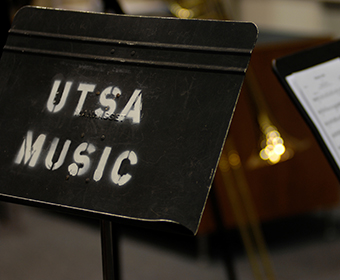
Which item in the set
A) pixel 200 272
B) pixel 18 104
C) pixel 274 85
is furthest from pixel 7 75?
pixel 274 85

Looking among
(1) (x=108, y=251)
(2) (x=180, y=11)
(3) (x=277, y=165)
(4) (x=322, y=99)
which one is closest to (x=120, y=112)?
(1) (x=108, y=251)

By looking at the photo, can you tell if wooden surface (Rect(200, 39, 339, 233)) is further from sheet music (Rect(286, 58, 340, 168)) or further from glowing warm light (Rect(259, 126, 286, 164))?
sheet music (Rect(286, 58, 340, 168))

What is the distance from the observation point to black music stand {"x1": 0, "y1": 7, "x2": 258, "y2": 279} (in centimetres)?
59

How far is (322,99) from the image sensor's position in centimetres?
81

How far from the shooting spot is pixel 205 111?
2.01ft

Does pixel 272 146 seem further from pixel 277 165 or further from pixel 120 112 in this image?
pixel 120 112

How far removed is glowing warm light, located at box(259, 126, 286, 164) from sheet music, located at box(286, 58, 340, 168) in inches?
41.0

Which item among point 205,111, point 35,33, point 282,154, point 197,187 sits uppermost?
point 282,154

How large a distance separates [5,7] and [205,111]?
5.57ft

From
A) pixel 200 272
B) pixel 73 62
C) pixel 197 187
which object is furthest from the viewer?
pixel 200 272

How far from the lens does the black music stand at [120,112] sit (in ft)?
1.95

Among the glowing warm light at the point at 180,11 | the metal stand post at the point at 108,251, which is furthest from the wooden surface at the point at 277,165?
the metal stand post at the point at 108,251

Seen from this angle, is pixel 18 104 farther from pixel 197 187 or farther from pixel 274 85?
pixel 274 85

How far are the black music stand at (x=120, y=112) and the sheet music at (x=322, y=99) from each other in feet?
0.75
